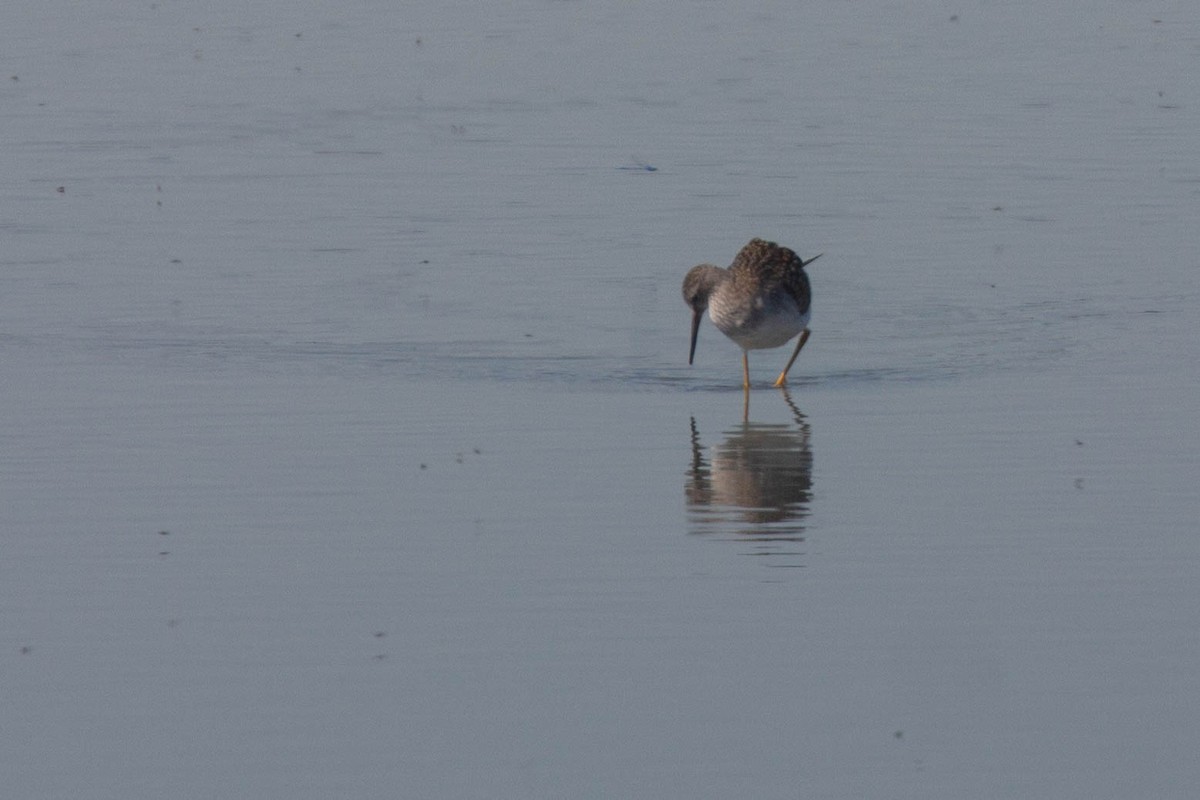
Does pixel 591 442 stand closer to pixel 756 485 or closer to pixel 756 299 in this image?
pixel 756 485

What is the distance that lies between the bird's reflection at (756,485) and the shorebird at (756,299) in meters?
0.89

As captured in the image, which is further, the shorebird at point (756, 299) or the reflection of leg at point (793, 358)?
the reflection of leg at point (793, 358)

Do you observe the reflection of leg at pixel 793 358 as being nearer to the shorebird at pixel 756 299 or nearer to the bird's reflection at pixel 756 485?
the shorebird at pixel 756 299

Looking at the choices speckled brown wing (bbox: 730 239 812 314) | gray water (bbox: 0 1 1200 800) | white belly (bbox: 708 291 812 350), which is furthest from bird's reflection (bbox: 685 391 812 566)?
speckled brown wing (bbox: 730 239 812 314)

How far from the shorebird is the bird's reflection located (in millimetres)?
890

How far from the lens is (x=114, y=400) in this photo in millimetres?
12781

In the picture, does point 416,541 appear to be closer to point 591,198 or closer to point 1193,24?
point 591,198

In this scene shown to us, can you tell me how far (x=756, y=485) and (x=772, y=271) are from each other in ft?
9.49

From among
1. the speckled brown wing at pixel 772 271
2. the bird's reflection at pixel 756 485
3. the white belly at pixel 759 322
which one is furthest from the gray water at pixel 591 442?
the speckled brown wing at pixel 772 271

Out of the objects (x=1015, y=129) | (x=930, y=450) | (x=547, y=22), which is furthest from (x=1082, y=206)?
(x=547, y=22)

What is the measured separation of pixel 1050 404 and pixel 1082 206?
619cm

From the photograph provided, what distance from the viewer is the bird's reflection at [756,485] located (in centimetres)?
1030

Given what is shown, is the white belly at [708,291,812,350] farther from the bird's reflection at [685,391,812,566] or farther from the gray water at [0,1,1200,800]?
the bird's reflection at [685,391,812,566]

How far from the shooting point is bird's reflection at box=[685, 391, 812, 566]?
33.8 feet
